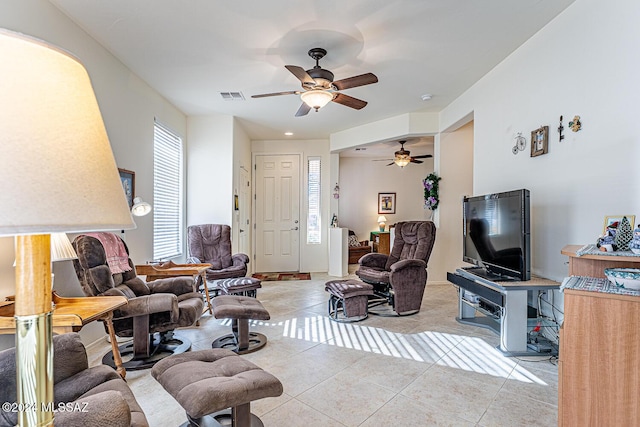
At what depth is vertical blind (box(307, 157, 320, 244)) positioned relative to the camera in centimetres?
696

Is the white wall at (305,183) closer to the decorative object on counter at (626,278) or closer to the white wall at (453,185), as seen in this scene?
the white wall at (453,185)

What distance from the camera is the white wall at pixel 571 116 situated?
214 centimetres

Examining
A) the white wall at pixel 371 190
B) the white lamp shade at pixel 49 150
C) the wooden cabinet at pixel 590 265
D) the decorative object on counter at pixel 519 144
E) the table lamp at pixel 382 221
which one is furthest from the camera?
the white wall at pixel 371 190

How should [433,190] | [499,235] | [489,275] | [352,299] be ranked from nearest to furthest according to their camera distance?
[499,235]
[489,275]
[352,299]
[433,190]

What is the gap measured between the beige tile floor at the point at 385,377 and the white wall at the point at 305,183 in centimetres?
317

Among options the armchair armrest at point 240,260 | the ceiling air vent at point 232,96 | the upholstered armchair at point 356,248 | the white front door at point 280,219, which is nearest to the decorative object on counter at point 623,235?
the ceiling air vent at point 232,96

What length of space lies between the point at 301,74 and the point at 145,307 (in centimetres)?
225

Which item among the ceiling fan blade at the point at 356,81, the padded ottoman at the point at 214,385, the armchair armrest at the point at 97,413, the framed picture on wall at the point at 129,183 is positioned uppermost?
the ceiling fan blade at the point at 356,81

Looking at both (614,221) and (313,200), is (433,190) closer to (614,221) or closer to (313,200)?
(313,200)

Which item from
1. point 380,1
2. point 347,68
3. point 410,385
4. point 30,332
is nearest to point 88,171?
point 30,332

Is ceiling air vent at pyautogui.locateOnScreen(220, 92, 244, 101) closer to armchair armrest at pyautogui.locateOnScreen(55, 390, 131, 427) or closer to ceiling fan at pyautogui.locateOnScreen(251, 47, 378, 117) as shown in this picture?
ceiling fan at pyautogui.locateOnScreen(251, 47, 378, 117)

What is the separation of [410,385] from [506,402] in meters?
0.59

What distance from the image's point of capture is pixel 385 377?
2449mm

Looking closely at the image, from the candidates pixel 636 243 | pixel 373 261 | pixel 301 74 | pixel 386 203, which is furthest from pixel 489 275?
pixel 386 203
